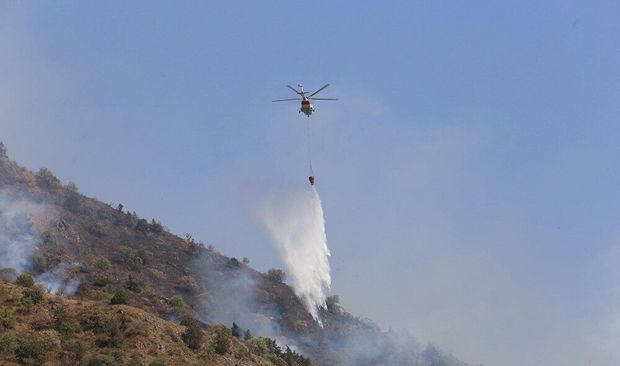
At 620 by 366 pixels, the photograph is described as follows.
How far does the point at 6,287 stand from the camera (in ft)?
224

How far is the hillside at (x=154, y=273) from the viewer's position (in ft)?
350

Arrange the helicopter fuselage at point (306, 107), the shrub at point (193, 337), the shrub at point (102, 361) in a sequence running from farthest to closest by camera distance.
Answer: the helicopter fuselage at point (306, 107), the shrub at point (193, 337), the shrub at point (102, 361)

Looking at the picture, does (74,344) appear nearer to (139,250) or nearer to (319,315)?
(139,250)

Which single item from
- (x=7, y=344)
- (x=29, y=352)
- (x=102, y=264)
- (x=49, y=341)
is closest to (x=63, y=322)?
(x=49, y=341)

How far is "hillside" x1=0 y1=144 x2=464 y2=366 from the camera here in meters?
107

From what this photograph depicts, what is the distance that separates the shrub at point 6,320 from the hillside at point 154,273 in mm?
27344

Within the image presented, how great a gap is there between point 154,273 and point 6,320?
64.8 m

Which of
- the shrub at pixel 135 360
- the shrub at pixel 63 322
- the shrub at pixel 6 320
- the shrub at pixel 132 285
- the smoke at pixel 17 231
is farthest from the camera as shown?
the smoke at pixel 17 231

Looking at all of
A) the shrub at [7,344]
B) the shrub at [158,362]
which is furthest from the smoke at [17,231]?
the shrub at [158,362]

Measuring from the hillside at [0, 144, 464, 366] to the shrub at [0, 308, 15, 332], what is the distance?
27344 millimetres

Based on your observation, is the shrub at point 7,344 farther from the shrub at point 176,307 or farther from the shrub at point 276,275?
the shrub at point 276,275

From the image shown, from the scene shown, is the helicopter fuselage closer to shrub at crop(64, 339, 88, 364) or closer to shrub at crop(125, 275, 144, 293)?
shrub at crop(64, 339, 88, 364)

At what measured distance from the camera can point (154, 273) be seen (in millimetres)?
126062

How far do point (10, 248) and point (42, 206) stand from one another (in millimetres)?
22050
